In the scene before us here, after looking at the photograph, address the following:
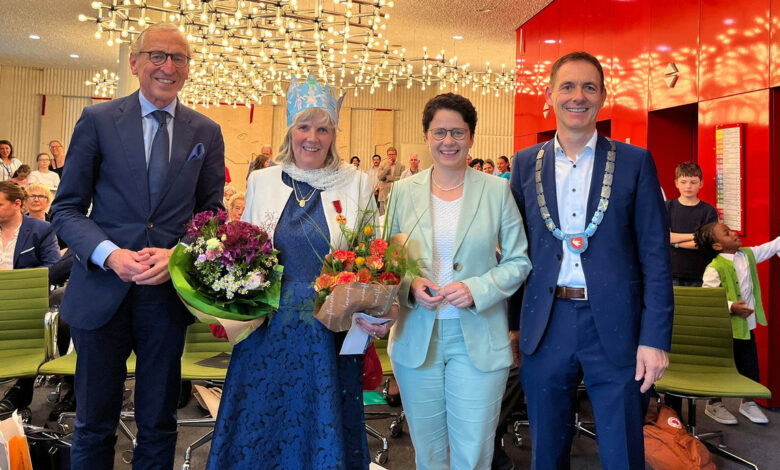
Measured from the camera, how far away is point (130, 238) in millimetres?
2100

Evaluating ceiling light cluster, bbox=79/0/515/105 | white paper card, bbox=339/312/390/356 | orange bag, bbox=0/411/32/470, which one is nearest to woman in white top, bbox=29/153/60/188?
ceiling light cluster, bbox=79/0/515/105

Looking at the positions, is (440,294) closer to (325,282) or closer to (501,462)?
(325,282)

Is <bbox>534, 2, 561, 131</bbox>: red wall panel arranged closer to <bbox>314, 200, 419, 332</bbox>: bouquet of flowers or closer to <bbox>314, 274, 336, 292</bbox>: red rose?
<bbox>314, 200, 419, 332</bbox>: bouquet of flowers

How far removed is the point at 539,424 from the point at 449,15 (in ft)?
33.3

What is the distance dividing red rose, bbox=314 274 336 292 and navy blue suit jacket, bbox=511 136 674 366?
0.73 m

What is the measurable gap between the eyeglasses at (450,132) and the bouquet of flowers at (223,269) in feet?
2.36

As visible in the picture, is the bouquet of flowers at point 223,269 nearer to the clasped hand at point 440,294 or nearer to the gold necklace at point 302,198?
the gold necklace at point 302,198

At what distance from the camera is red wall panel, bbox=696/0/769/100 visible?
495 centimetres

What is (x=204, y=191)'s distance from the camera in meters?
2.30

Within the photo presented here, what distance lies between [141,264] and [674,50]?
19.6 feet

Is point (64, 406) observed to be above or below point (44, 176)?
below

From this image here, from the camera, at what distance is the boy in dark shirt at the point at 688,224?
15.3 feet

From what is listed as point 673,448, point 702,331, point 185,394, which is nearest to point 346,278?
point 673,448

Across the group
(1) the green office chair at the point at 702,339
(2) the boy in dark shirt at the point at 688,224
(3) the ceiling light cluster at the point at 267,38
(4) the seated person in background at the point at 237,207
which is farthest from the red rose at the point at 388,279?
(3) the ceiling light cluster at the point at 267,38
